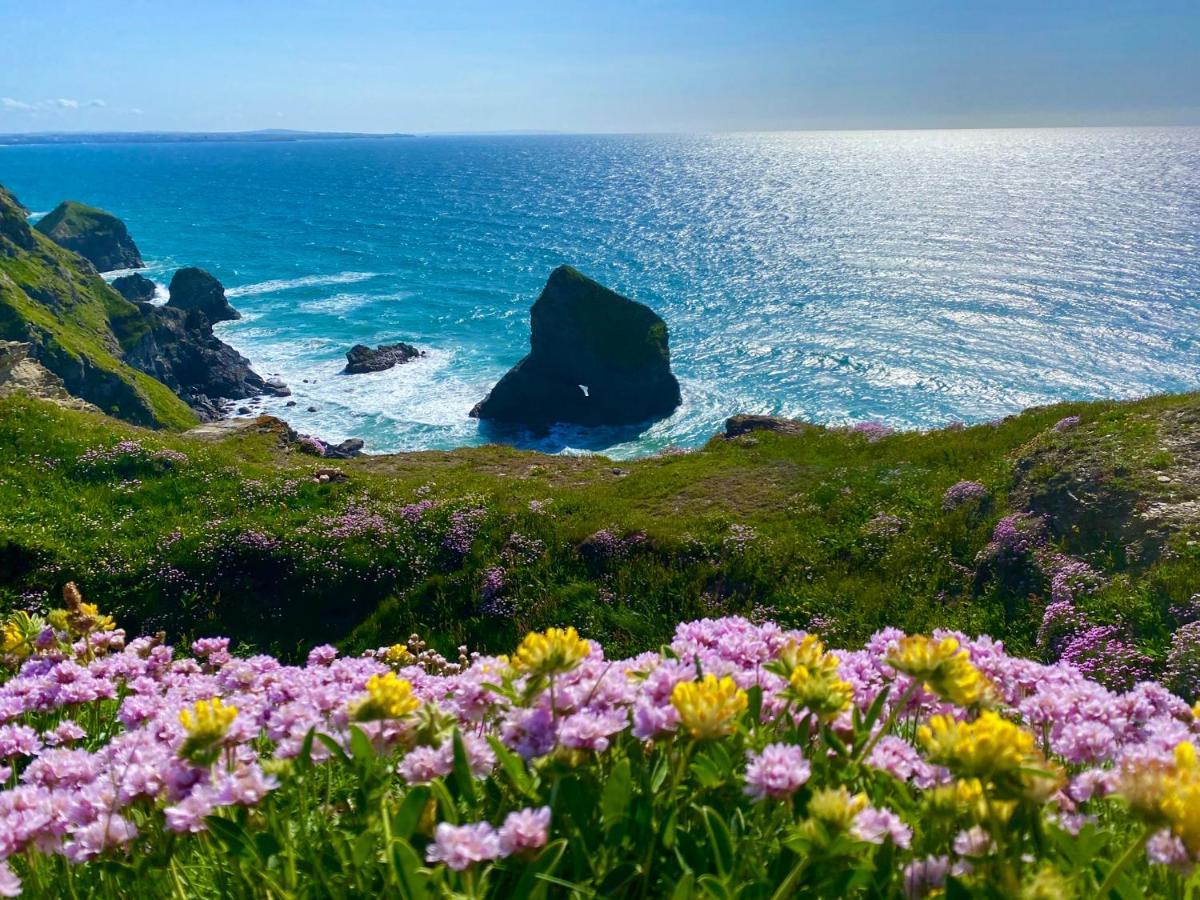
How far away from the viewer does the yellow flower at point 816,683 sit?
2.70m

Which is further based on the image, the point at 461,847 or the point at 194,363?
the point at 194,363

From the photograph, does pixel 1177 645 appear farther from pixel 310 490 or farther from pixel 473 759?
pixel 310 490

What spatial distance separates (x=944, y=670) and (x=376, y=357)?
76.9 m

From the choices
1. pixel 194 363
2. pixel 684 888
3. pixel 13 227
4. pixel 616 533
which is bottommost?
pixel 194 363

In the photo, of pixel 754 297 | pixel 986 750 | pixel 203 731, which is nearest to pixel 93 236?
pixel 754 297

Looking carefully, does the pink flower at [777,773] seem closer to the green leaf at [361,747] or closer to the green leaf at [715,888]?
the green leaf at [715,888]

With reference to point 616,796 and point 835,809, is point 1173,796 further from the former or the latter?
point 616,796

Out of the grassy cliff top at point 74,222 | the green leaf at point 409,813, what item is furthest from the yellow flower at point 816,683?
the grassy cliff top at point 74,222

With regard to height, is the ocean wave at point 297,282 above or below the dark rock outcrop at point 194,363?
above

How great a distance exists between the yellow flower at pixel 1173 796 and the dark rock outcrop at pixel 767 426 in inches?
953

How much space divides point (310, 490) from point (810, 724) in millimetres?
18142

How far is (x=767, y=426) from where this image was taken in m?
28.0

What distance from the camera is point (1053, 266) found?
338 ft

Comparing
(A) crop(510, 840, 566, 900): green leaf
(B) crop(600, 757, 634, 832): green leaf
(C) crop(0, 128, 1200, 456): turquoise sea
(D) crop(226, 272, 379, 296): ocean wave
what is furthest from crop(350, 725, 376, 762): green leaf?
(D) crop(226, 272, 379, 296): ocean wave
